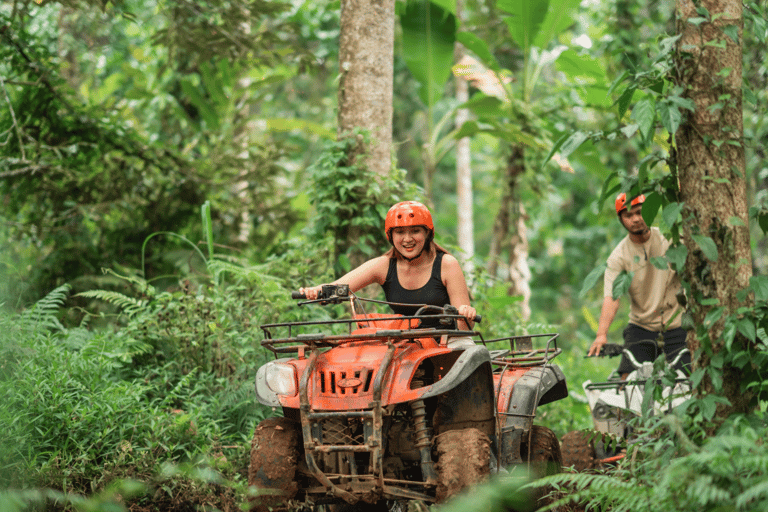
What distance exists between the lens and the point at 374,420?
4297 millimetres

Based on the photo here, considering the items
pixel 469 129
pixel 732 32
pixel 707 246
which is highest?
pixel 469 129

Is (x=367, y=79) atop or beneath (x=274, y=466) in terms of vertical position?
atop

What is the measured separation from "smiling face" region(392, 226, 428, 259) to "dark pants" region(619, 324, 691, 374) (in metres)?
2.32

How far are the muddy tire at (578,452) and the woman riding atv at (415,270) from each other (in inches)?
72.7

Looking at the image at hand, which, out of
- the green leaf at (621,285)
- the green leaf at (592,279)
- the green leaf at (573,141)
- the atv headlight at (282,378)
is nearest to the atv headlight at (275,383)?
the atv headlight at (282,378)

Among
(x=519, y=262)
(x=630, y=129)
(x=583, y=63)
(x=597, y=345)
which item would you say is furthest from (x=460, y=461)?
(x=519, y=262)

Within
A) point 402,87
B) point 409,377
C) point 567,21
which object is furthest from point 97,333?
point 402,87

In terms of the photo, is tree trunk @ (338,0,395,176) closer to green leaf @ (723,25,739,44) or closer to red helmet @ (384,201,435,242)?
red helmet @ (384,201,435,242)

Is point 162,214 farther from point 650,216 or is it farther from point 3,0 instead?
point 650,216

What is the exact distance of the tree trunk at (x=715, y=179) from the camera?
444cm

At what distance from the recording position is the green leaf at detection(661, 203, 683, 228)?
4375 mm

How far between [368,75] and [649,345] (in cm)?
419

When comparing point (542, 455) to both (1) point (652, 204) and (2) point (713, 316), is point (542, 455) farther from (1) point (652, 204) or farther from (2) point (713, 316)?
(1) point (652, 204)

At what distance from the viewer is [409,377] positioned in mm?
4496
